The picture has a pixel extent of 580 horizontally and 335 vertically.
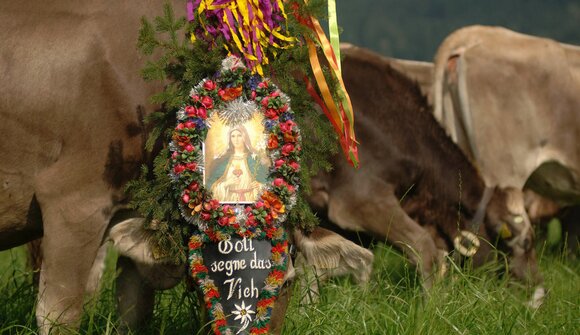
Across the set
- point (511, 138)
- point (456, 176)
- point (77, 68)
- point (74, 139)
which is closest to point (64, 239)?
point (74, 139)

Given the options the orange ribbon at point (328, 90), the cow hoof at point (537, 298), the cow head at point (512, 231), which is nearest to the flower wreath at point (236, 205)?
the orange ribbon at point (328, 90)

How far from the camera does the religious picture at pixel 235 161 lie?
2996mm

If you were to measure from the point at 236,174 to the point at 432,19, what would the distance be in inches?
254

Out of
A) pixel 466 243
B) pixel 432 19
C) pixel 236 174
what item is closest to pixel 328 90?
pixel 236 174

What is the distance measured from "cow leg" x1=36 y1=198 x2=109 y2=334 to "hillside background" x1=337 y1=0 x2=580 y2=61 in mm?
5914

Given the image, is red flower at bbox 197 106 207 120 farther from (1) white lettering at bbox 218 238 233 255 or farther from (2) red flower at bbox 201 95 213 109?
(1) white lettering at bbox 218 238 233 255

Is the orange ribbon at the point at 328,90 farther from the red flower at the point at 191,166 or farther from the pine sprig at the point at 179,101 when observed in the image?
the red flower at the point at 191,166

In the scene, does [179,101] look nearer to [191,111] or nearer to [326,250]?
[191,111]

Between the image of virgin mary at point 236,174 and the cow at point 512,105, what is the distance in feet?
11.9

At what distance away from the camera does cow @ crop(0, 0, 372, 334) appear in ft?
10.4

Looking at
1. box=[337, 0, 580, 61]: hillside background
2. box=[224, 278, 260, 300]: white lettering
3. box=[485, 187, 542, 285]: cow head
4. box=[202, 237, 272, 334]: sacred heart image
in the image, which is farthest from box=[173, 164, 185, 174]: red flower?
box=[337, 0, 580, 61]: hillside background

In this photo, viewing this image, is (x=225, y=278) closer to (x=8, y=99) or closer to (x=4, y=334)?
(x=8, y=99)

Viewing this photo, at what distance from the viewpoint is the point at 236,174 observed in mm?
3004

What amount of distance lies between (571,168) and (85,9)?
14.1 feet
